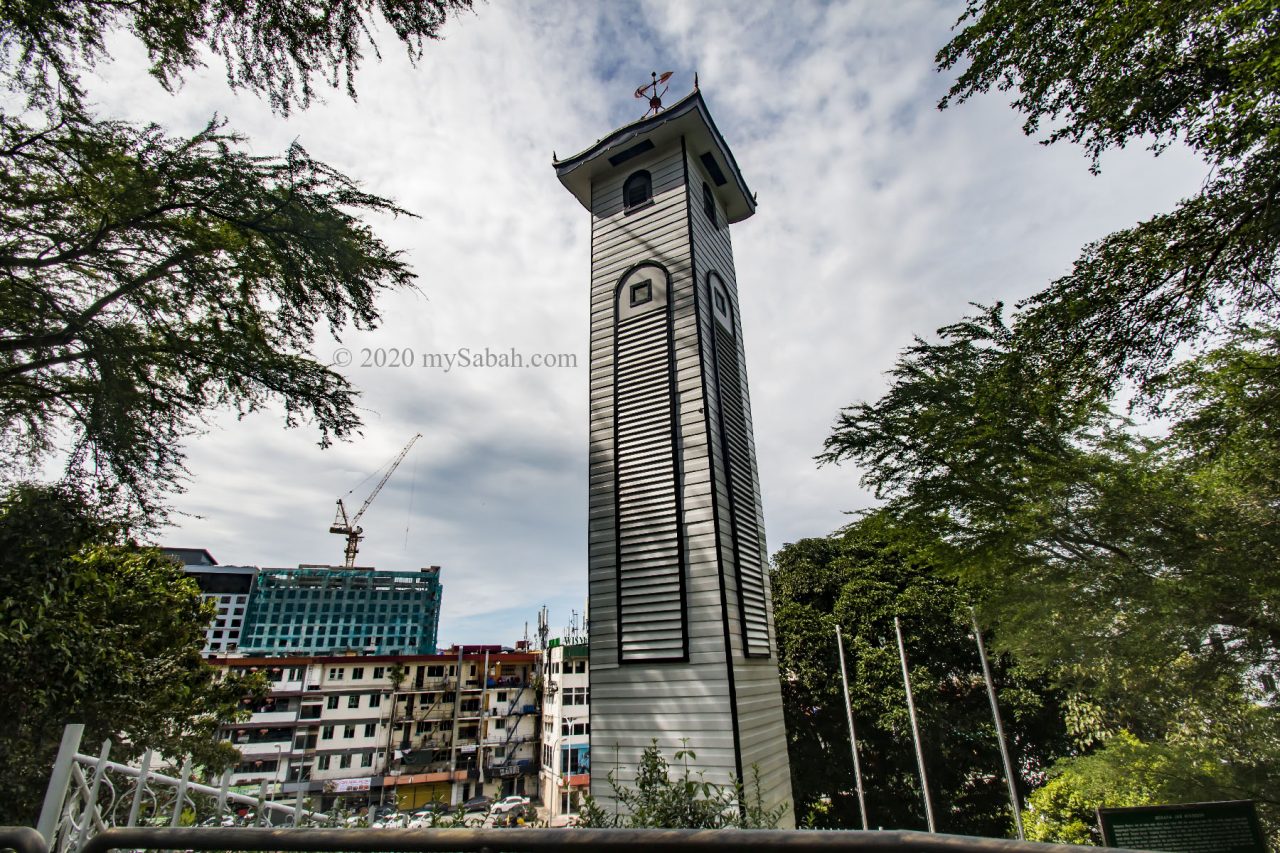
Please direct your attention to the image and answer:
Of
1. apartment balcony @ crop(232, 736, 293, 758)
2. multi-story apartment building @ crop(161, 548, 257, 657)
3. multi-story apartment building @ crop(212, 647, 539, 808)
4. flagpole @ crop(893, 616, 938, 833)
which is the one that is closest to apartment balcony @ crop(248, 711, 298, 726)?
multi-story apartment building @ crop(212, 647, 539, 808)

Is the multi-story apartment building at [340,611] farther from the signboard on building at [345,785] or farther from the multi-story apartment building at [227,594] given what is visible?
the signboard on building at [345,785]

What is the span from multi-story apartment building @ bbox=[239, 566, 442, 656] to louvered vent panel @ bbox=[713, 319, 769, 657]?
84.5m

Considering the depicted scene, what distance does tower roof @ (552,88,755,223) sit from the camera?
1038cm

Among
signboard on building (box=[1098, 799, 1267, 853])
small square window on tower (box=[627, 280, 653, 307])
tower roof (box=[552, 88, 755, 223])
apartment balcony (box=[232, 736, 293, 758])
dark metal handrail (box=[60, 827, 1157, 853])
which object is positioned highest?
tower roof (box=[552, 88, 755, 223])

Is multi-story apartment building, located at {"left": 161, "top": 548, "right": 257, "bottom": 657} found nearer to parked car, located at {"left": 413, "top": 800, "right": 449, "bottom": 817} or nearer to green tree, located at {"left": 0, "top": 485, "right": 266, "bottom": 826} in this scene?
green tree, located at {"left": 0, "top": 485, "right": 266, "bottom": 826}

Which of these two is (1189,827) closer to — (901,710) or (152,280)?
(152,280)

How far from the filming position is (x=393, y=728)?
37625mm

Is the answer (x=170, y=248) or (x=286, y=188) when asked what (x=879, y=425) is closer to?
(x=286, y=188)

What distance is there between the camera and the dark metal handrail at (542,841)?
3.49ft

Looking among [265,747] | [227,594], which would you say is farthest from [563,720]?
[227,594]

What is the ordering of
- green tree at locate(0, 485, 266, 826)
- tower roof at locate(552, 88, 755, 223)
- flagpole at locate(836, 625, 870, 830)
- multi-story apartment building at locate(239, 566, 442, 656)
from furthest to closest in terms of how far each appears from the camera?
1. multi-story apartment building at locate(239, 566, 442, 656)
2. flagpole at locate(836, 625, 870, 830)
3. tower roof at locate(552, 88, 755, 223)
4. green tree at locate(0, 485, 266, 826)

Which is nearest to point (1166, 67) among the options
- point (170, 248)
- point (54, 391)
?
point (170, 248)

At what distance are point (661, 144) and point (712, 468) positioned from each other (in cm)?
723

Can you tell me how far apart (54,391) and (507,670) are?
45.8m
